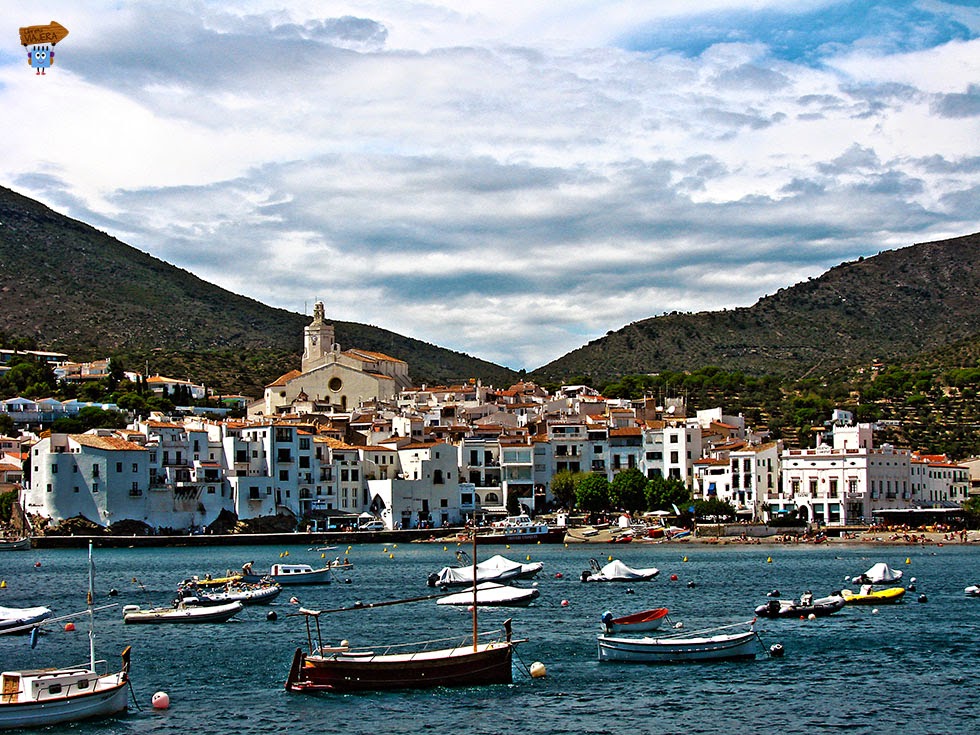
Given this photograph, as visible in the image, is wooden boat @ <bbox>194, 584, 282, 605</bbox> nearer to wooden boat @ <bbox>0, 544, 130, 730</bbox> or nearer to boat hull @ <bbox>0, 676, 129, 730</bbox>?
boat hull @ <bbox>0, 676, 129, 730</bbox>

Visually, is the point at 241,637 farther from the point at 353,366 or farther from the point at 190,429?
the point at 353,366

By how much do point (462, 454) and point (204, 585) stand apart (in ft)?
189

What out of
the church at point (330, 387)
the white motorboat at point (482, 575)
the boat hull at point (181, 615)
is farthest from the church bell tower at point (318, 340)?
the boat hull at point (181, 615)

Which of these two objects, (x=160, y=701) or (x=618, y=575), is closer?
(x=160, y=701)

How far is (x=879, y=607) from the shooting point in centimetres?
5759

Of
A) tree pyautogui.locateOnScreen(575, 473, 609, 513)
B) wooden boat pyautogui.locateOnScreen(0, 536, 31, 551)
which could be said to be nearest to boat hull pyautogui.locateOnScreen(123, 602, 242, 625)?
wooden boat pyautogui.locateOnScreen(0, 536, 31, 551)

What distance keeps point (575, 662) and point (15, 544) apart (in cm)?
6359

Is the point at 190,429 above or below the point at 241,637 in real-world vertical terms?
above

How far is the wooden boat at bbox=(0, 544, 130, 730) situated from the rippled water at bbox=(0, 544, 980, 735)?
1.52ft

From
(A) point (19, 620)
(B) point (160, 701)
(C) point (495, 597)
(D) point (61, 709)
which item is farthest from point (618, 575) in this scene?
(D) point (61, 709)

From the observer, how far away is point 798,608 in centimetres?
5272

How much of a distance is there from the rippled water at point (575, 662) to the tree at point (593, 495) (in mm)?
33566

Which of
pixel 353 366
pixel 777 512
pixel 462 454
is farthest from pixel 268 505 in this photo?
pixel 353 366

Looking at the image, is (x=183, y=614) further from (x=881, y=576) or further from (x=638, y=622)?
(x=881, y=576)
